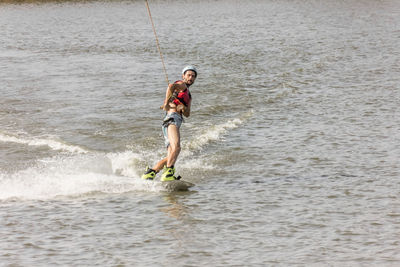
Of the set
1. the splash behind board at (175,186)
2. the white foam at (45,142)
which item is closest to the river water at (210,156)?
the white foam at (45,142)

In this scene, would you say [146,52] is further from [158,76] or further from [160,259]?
[160,259]

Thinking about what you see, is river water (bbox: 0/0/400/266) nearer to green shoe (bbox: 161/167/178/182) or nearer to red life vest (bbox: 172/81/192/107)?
green shoe (bbox: 161/167/178/182)

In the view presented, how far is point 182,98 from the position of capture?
11367mm

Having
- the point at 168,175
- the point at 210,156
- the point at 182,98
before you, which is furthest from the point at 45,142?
the point at 182,98

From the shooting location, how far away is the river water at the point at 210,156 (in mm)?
8789

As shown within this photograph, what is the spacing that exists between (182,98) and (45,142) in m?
4.82

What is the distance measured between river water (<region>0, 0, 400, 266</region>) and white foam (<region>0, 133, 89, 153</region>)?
0.08 ft

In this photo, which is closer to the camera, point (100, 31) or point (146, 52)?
point (146, 52)

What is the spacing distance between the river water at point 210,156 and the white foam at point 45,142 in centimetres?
2

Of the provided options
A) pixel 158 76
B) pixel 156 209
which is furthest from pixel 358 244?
pixel 158 76

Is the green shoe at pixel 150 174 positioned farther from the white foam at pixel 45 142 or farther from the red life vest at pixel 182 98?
the white foam at pixel 45 142

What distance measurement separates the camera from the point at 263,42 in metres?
32.5

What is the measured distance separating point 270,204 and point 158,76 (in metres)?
13.7

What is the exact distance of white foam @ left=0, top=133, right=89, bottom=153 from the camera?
14.3 meters
